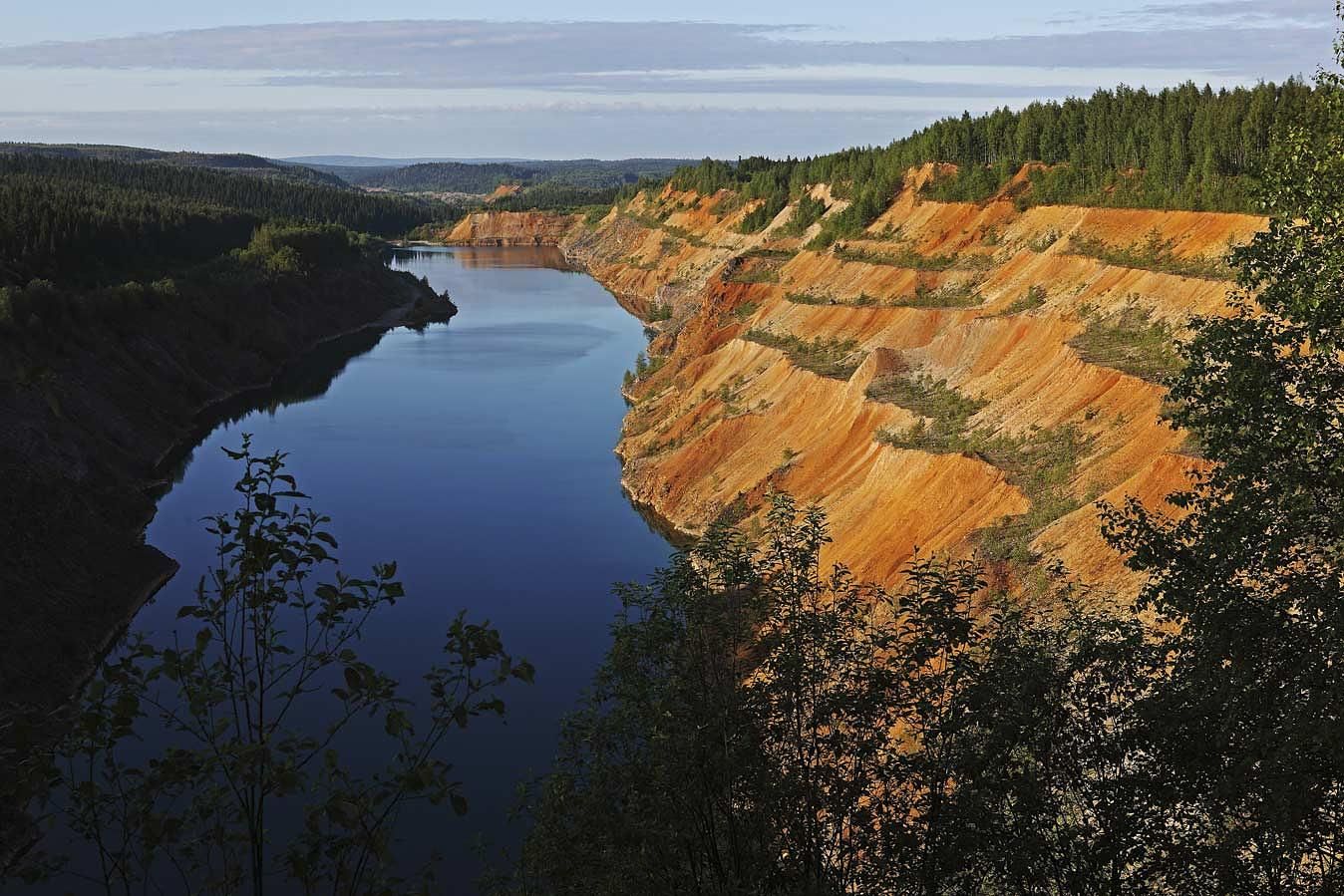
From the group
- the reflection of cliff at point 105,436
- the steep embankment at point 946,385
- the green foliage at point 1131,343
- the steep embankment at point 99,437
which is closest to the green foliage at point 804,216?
the steep embankment at point 946,385

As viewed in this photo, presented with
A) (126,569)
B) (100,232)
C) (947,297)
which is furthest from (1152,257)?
(100,232)

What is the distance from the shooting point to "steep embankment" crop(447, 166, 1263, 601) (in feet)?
117

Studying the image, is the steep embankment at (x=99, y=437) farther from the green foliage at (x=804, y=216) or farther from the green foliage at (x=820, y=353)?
the green foliage at (x=804, y=216)

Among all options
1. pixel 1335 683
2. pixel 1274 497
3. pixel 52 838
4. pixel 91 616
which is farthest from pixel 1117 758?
pixel 91 616

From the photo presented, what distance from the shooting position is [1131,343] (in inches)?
1772

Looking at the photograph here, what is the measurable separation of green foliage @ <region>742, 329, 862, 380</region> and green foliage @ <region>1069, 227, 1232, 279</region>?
1273 centimetres

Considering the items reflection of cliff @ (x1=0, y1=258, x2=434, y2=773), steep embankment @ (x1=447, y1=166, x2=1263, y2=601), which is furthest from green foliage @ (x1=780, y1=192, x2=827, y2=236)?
reflection of cliff @ (x1=0, y1=258, x2=434, y2=773)

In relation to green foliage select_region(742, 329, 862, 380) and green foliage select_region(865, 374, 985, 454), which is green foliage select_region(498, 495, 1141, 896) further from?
green foliage select_region(742, 329, 862, 380)

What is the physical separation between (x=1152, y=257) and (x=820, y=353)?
17.1m

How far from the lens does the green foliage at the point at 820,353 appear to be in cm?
5825

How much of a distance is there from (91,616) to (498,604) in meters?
14.1

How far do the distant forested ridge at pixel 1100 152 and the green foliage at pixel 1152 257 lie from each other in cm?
374

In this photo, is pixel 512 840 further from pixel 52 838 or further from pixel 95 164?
pixel 95 164

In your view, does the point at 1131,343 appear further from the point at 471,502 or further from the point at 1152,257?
the point at 471,502
